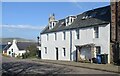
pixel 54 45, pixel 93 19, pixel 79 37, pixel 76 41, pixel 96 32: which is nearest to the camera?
pixel 96 32

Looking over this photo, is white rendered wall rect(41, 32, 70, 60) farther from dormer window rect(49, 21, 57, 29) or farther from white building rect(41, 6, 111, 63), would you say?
dormer window rect(49, 21, 57, 29)

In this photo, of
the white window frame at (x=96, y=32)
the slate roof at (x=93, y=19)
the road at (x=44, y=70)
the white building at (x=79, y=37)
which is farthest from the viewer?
the white window frame at (x=96, y=32)

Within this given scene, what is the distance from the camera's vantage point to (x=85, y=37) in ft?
126

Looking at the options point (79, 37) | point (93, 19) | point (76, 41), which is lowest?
point (76, 41)

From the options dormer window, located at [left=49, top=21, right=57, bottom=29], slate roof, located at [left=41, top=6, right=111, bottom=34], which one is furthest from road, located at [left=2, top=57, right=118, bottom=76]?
dormer window, located at [left=49, top=21, right=57, bottom=29]

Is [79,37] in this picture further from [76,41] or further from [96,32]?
[96,32]

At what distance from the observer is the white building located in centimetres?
3478

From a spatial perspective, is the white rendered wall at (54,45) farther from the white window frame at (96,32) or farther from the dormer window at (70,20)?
the white window frame at (96,32)

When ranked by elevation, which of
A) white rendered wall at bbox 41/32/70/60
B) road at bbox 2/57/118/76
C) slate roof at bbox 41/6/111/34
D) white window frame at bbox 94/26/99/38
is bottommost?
road at bbox 2/57/118/76

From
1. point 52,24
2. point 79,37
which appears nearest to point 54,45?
point 52,24

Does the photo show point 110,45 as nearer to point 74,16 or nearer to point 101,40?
point 101,40

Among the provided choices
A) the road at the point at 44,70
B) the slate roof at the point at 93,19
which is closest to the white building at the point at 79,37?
the slate roof at the point at 93,19

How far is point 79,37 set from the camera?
40312 mm

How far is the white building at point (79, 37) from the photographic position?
3478 cm
